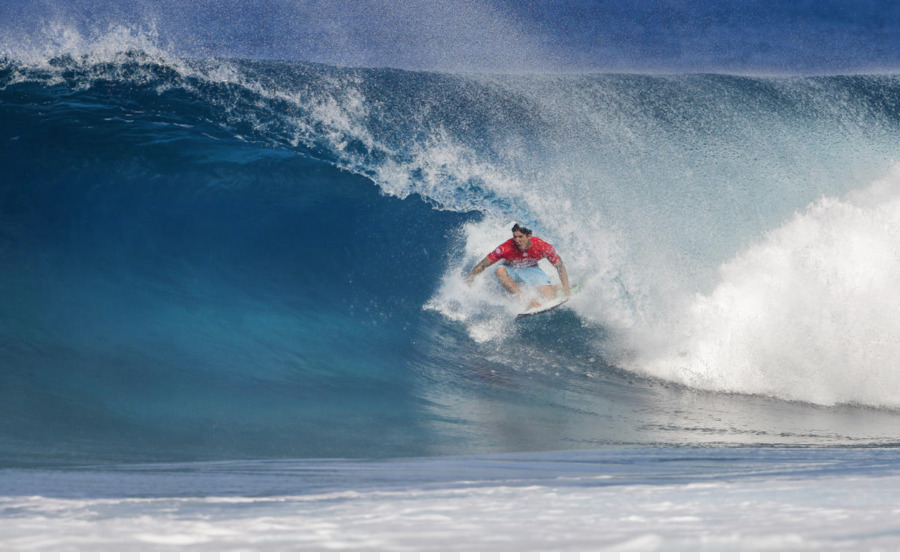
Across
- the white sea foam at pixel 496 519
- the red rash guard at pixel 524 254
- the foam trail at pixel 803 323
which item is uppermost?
the red rash guard at pixel 524 254

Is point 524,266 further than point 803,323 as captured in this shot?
Yes

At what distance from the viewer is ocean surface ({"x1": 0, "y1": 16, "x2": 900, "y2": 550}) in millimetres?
2080

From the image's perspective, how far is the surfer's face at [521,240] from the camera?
19.2ft

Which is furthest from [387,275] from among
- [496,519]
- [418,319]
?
[496,519]

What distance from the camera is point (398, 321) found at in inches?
224

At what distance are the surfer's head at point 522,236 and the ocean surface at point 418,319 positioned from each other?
0.46 m

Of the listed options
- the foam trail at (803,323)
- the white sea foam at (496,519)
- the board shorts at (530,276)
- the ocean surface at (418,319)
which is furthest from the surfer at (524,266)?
the white sea foam at (496,519)

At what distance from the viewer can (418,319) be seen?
5.77 metres

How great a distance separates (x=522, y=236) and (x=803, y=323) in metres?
2.31

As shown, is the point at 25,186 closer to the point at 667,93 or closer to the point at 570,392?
the point at 570,392

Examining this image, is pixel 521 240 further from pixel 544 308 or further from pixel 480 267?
pixel 544 308

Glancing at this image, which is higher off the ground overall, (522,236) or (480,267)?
(522,236)

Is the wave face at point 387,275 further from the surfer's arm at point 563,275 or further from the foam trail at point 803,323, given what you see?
the surfer's arm at point 563,275

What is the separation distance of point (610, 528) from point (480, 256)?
15.9 feet
